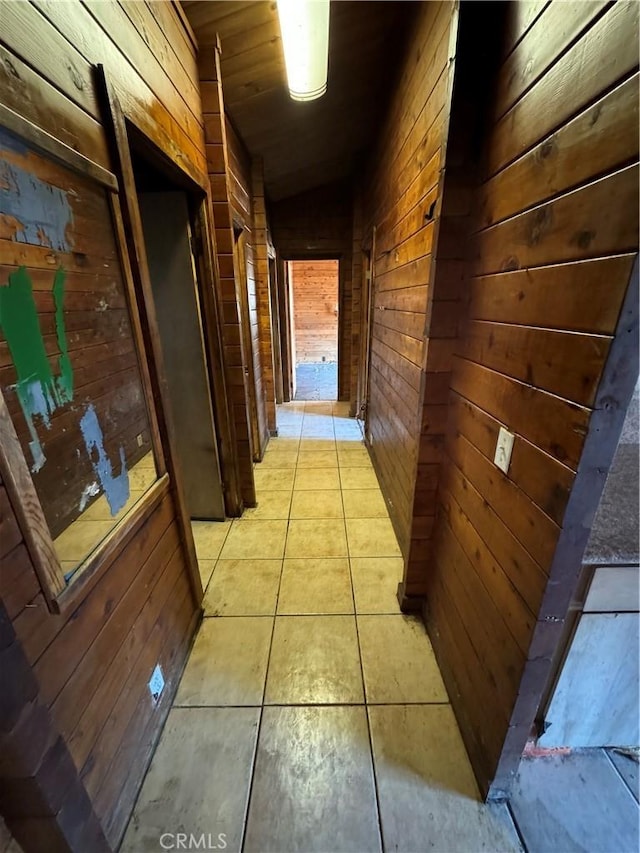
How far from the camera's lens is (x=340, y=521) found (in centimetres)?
242

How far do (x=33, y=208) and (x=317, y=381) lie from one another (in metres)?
6.34

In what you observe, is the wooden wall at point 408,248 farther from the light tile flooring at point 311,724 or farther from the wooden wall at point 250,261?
the wooden wall at point 250,261

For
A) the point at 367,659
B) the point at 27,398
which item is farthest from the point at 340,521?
the point at 27,398

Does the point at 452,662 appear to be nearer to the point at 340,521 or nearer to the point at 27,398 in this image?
the point at 340,521

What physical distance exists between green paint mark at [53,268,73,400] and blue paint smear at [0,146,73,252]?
0.25ft

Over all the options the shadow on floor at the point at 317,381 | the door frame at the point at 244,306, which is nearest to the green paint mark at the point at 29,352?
the door frame at the point at 244,306

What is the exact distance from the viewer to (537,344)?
0.82 meters

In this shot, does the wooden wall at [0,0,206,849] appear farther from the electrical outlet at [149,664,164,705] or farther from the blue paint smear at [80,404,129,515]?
the blue paint smear at [80,404,129,515]

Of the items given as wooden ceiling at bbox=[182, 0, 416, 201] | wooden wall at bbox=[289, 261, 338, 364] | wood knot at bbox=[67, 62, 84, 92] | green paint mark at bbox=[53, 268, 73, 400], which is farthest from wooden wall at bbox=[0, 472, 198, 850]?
wooden wall at bbox=[289, 261, 338, 364]

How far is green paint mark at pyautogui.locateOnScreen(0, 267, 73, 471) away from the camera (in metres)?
0.70

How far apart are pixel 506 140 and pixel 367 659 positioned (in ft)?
6.37

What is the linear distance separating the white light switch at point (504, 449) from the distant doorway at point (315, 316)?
6.51 m

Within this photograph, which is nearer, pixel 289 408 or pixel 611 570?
pixel 611 570

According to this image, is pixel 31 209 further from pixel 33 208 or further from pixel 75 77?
pixel 75 77
